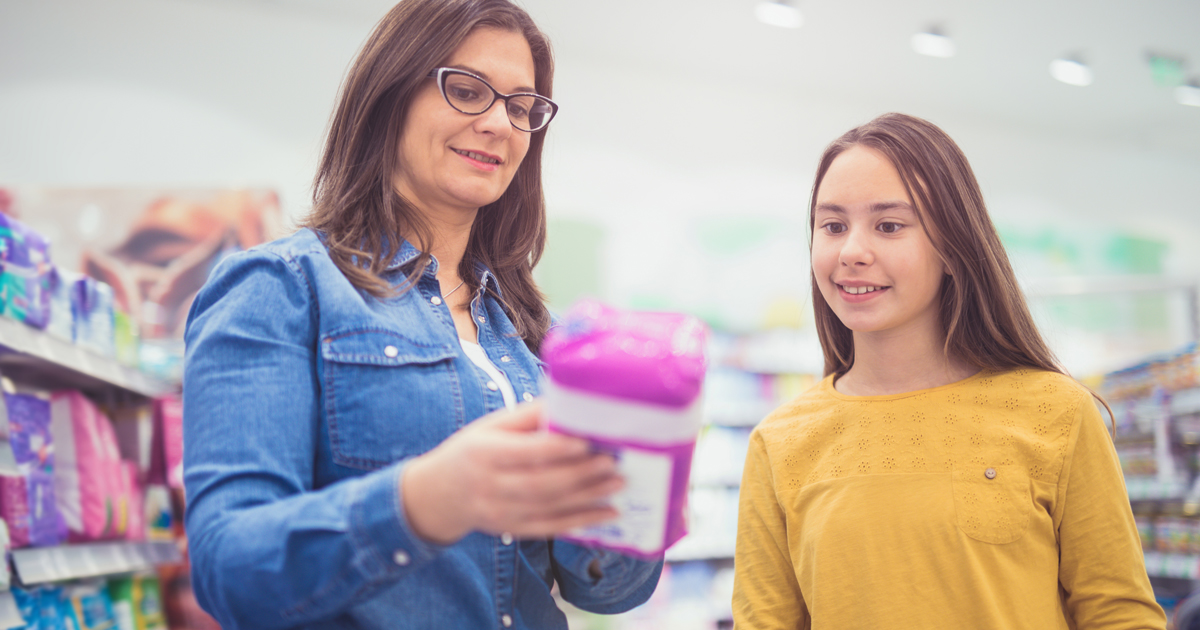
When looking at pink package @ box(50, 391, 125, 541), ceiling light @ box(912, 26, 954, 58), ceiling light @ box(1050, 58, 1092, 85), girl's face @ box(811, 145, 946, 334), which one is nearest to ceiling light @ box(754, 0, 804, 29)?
ceiling light @ box(912, 26, 954, 58)

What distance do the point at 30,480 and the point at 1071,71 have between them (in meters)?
6.72

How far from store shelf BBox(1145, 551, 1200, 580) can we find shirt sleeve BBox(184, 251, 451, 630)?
11.7 ft

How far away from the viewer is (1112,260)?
274 inches

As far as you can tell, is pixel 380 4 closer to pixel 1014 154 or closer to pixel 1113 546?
pixel 1113 546

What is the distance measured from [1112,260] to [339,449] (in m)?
7.79

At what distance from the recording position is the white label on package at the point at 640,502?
24.2 inches

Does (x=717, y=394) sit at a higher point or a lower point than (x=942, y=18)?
lower

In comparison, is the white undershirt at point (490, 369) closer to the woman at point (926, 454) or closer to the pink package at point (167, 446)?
the woman at point (926, 454)

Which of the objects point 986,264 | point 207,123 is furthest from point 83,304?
point 207,123

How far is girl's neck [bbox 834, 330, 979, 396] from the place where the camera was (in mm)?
1503

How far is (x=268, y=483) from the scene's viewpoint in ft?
2.43

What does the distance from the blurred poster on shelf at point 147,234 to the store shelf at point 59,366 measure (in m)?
1.34

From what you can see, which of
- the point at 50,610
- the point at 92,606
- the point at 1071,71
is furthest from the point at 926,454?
the point at 1071,71

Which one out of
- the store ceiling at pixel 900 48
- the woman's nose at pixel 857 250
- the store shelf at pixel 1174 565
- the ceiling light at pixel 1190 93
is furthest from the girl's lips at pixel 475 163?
the ceiling light at pixel 1190 93
